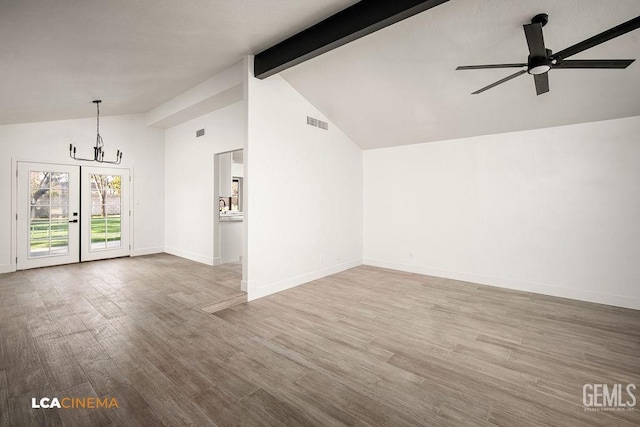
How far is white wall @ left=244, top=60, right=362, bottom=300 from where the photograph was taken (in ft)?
14.0

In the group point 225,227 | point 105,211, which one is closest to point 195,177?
point 225,227

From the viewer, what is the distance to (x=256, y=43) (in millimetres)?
3758

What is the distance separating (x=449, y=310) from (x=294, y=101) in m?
4.03

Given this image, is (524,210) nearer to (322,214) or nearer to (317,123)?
(322,214)

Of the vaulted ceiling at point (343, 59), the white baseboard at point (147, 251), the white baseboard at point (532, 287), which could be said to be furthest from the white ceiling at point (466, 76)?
the white baseboard at point (147, 251)

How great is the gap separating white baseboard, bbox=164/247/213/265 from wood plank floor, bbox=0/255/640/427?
165 centimetres

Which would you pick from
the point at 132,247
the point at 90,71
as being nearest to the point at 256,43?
the point at 90,71

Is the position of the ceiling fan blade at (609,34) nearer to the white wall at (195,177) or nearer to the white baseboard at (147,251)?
the white wall at (195,177)

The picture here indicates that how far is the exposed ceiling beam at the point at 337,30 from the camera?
8.96 ft

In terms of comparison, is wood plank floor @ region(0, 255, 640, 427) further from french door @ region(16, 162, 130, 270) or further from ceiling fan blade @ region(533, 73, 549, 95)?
ceiling fan blade @ region(533, 73, 549, 95)

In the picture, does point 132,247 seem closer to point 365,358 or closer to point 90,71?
point 90,71

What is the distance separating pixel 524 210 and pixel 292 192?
151 inches

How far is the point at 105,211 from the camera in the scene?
21.7 ft

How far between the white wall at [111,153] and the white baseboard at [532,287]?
19.7ft
